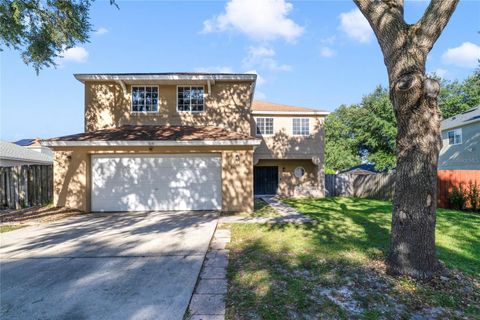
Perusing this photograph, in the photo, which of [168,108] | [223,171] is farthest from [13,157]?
[223,171]

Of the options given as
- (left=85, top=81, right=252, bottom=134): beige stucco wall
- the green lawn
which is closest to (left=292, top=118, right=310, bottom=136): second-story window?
(left=85, top=81, right=252, bottom=134): beige stucco wall

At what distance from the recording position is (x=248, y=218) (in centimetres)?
937

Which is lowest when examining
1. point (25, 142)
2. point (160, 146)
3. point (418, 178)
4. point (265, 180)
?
point (265, 180)

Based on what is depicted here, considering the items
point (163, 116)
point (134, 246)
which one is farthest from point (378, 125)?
point (134, 246)

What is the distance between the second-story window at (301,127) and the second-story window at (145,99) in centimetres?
917

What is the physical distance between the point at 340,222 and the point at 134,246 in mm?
5799

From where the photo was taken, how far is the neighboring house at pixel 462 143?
19391 millimetres

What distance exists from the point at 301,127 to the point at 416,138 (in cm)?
1446

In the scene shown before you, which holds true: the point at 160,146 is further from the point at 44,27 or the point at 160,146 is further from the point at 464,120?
the point at 464,120

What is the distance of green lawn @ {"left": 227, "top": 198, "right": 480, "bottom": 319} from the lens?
3.37 metres

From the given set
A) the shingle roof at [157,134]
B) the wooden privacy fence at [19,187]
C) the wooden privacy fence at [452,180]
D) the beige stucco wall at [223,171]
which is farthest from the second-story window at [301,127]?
the wooden privacy fence at [19,187]

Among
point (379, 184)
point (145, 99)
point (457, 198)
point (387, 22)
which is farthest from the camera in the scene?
point (379, 184)

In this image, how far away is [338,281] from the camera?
4.16 metres

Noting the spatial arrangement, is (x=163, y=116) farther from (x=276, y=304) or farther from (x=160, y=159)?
(x=276, y=304)
